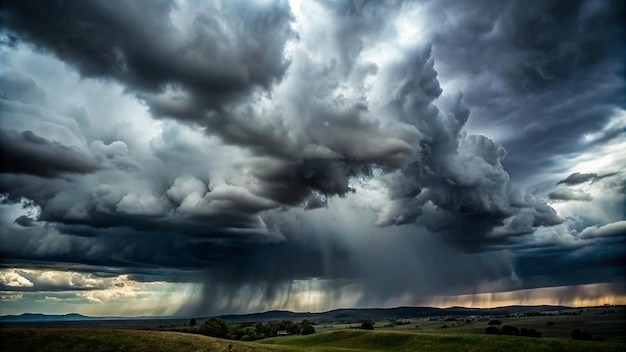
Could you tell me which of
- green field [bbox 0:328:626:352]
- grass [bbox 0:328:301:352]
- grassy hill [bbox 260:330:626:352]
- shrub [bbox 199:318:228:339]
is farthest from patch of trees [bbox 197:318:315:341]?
grass [bbox 0:328:301:352]

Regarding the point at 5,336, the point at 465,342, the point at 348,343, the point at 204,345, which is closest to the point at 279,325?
the point at 348,343

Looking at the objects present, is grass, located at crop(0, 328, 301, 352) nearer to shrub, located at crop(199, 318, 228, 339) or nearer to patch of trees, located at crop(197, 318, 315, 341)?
shrub, located at crop(199, 318, 228, 339)

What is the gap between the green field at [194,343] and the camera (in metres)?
61.9

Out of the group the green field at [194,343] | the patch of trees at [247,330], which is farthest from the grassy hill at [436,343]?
the patch of trees at [247,330]

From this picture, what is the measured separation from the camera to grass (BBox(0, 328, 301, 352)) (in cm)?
6081

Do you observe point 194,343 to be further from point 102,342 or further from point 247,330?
point 247,330

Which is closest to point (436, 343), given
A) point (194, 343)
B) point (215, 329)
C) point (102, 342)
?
point (194, 343)

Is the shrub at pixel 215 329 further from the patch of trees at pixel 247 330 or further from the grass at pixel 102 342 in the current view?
the grass at pixel 102 342

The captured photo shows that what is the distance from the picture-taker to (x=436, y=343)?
91.1 m

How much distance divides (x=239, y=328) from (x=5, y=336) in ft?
285

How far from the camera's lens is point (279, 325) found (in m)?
159

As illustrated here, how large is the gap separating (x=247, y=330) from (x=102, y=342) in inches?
3196

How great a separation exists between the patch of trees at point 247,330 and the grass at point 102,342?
54125 millimetres

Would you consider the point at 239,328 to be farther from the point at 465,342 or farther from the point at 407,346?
the point at 465,342
